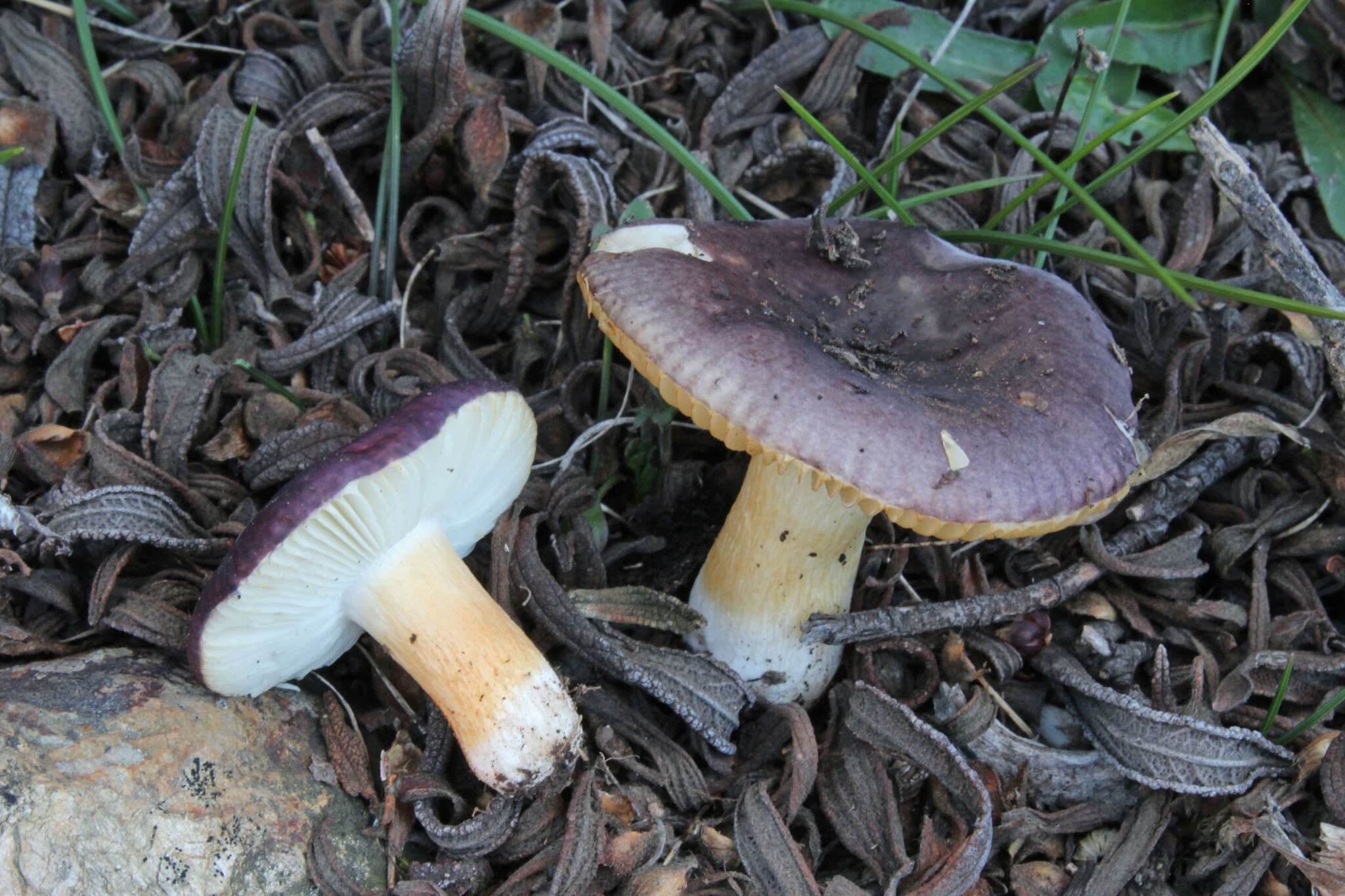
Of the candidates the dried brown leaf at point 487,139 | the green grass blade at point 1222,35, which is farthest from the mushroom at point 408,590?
the green grass blade at point 1222,35

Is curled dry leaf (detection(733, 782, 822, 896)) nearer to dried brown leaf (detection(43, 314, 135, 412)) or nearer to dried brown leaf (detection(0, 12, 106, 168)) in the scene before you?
dried brown leaf (detection(43, 314, 135, 412))

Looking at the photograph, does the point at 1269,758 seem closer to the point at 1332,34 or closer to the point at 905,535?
the point at 905,535

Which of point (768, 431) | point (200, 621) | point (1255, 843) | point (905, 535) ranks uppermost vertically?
point (768, 431)

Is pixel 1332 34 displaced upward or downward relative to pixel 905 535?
upward

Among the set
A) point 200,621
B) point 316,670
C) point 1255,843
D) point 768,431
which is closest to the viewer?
point 768,431

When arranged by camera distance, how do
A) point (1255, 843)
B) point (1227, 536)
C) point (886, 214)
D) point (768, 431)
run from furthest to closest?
point (886, 214) → point (1227, 536) → point (1255, 843) → point (768, 431)

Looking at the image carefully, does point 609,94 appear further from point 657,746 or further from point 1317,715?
point 1317,715

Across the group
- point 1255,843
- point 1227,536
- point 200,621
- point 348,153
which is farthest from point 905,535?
point 348,153
